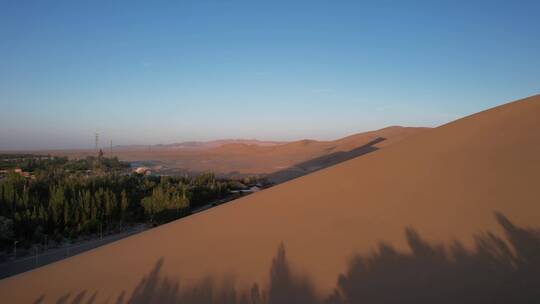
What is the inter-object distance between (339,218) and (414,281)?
1.92m

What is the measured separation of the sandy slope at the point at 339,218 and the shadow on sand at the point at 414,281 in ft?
0.60

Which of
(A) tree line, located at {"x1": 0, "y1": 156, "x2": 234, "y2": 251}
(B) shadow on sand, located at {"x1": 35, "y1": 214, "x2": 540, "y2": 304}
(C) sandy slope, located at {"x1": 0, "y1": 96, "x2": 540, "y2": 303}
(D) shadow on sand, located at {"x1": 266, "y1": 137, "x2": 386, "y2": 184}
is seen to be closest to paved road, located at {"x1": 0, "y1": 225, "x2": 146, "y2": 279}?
(A) tree line, located at {"x1": 0, "y1": 156, "x2": 234, "y2": 251}

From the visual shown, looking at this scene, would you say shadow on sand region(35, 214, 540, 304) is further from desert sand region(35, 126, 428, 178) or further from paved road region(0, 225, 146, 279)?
desert sand region(35, 126, 428, 178)

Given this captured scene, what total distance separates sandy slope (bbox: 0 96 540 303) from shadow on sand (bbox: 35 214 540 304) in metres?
0.18

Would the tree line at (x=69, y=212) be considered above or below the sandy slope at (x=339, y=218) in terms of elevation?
below

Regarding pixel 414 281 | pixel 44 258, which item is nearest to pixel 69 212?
pixel 44 258

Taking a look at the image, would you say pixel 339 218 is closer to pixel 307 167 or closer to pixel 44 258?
pixel 44 258

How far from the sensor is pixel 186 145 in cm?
19300

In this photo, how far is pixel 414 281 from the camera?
13.3 feet

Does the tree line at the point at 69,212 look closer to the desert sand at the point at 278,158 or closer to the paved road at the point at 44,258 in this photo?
the paved road at the point at 44,258

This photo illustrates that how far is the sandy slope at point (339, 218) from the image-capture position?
4895mm

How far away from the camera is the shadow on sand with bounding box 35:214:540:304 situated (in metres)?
3.76

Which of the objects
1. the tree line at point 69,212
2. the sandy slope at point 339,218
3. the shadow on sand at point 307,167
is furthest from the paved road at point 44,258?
the shadow on sand at point 307,167

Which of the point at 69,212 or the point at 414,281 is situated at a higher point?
the point at 414,281
